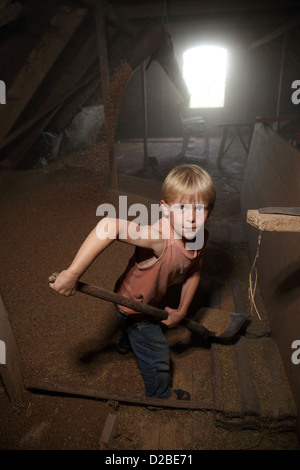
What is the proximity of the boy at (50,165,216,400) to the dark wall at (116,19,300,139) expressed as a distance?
11.4 metres

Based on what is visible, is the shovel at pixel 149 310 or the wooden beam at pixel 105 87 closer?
the shovel at pixel 149 310

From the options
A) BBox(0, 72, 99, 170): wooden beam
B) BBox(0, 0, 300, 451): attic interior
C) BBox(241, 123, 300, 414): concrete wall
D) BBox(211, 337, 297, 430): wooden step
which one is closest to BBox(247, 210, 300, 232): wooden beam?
BBox(0, 0, 300, 451): attic interior

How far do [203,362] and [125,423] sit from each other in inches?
30.9

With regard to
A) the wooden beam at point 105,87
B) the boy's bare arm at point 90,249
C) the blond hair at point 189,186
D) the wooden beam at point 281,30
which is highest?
the wooden beam at point 281,30

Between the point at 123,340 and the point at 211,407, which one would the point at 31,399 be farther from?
the point at 211,407

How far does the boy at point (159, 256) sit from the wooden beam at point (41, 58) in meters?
3.34

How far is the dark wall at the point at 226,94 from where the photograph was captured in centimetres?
1133

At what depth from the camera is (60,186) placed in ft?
12.3

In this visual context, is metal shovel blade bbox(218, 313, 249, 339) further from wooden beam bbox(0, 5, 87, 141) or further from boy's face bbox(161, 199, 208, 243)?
wooden beam bbox(0, 5, 87, 141)

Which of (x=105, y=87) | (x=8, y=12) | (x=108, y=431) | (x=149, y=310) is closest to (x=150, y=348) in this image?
(x=149, y=310)

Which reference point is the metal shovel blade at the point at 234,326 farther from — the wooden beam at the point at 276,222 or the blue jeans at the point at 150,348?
the wooden beam at the point at 276,222

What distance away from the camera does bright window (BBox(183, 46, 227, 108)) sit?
11719mm

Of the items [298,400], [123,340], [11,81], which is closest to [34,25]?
[11,81]

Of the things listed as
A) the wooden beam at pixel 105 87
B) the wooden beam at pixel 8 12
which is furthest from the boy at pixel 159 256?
the wooden beam at pixel 105 87
